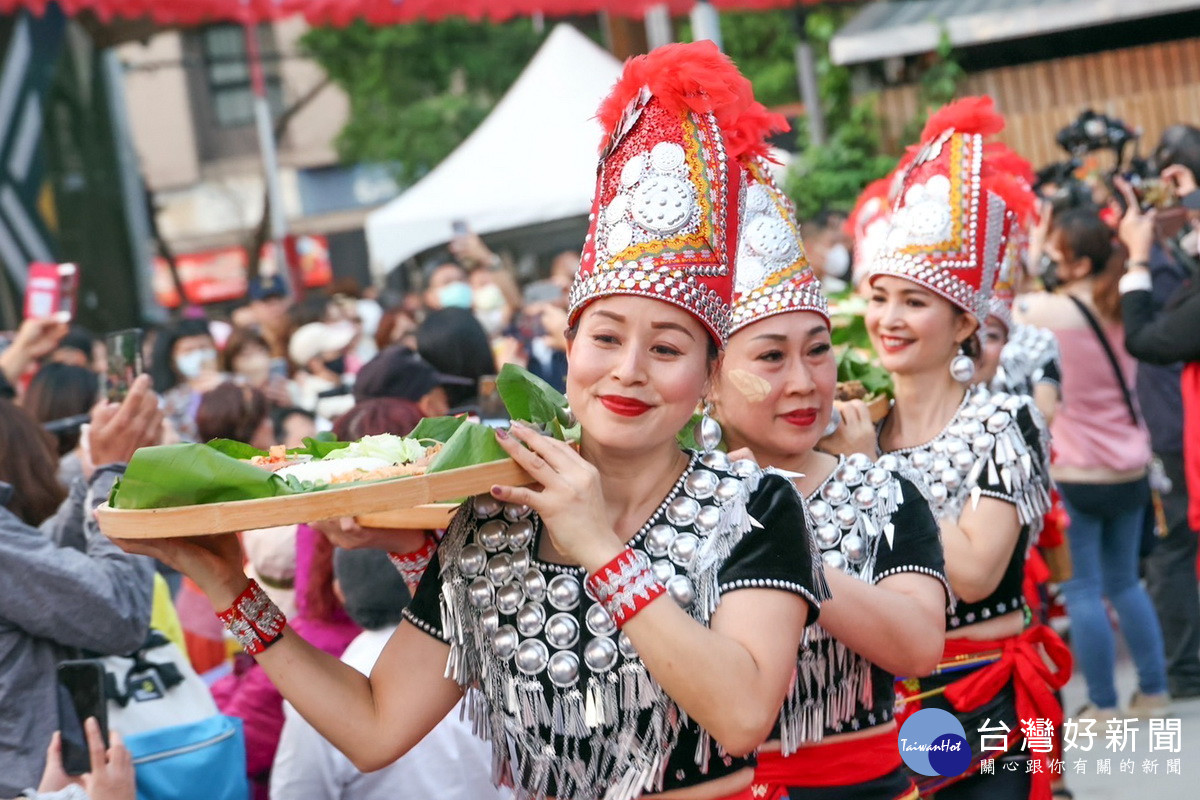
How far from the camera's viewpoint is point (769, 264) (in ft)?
10.3

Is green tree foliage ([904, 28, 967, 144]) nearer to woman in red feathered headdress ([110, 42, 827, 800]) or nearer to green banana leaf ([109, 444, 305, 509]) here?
woman in red feathered headdress ([110, 42, 827, 800])

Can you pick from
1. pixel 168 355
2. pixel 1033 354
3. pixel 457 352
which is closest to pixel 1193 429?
pixel 1033 354

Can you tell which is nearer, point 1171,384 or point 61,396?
point 61,396

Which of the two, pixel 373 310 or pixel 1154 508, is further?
pixel 373 310

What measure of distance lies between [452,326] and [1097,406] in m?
3.08

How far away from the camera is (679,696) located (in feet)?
6.95

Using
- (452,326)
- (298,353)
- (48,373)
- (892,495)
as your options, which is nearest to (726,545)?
(892,495)

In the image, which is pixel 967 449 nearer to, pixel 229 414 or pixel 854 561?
pixel 854 561

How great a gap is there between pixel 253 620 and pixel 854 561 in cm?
125

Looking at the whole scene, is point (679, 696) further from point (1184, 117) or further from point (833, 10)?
point (833, 10)

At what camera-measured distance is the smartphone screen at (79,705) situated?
9.85 feet

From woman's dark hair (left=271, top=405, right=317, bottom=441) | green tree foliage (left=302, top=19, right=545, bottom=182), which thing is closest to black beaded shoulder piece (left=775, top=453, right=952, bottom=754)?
woman's dark hair (left=271, top=405, right=317, bottom=441)

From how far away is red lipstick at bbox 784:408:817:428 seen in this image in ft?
10.1

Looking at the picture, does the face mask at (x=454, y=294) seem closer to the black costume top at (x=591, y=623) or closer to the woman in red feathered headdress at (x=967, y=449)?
the woman in red feathered headdress at (x=967, y=449)
